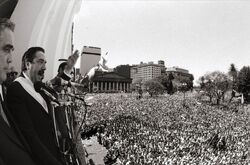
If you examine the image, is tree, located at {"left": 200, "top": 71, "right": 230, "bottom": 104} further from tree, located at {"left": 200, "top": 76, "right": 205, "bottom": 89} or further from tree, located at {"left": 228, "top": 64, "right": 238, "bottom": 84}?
tree, located at {"left": 228, "top": 64, "right": 238, "bottom": 84}

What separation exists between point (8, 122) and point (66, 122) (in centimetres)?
62

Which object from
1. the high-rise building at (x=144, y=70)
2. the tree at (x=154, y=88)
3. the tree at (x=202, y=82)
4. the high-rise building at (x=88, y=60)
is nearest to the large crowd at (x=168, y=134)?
the high-rise building at (x=88, y=60)

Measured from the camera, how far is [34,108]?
6.37 ft

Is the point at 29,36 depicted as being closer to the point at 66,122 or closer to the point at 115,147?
the point at 66,122

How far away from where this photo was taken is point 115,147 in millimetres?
10523

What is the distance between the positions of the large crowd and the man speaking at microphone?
630cm

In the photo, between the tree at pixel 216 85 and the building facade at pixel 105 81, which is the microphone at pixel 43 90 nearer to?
the building facade at pixel 105 81

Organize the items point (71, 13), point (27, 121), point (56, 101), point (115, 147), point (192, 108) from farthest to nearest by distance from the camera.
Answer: point (192, 108)
point (115, 147)
point (71, 13)
point (56, 101)
point (27, 121)

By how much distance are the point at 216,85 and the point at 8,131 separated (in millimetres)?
32768

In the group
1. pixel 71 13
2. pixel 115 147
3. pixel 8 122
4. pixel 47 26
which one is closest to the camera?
pixel 8 122

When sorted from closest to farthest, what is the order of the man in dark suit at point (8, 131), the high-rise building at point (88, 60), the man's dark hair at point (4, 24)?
1. the man in dark suit at point (8, 131)
2. the man's dark hair at point (4, 24)
3. the high-rise building at point (88, 60)

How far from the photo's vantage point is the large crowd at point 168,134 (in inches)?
381

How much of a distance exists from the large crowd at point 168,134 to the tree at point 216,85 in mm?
4786

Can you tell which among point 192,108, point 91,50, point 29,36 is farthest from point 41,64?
point 192,108
